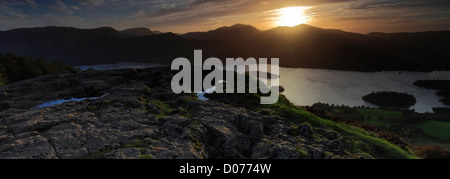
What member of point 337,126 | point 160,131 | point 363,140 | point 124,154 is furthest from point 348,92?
point 124,154

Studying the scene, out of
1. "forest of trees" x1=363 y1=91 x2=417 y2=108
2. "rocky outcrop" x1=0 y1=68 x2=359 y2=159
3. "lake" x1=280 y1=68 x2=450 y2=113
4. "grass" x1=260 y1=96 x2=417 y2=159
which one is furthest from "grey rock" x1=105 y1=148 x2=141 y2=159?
"forest of trees" x1=363 y1=91 x2=417 y2=108

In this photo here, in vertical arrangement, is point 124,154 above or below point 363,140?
above

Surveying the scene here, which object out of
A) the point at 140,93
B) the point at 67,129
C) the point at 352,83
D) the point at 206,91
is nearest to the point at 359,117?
the point at 206,91

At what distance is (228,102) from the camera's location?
16125mm

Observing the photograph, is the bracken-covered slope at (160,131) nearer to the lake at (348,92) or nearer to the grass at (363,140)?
the grass at (363,140)

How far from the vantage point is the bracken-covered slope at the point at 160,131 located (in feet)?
27.7

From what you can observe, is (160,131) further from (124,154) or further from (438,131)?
(438,131)

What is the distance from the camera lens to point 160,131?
10.1 meters

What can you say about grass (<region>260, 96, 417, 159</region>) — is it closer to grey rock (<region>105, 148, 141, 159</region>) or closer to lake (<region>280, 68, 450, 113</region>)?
grey rock (<region>105, 148, 141, 159</region>)

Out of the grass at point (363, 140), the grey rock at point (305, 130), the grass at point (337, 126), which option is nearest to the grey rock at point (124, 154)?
the grey rock at point (305, 130)

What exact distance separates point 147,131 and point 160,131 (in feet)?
1.76

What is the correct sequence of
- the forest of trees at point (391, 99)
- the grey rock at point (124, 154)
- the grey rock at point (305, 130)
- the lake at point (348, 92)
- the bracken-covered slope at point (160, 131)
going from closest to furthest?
the grey rock at point (124, 154) → the bracken-covered slope at point (160, 131) → the grey rock at point (305, 130) → the lake at point (348, 92) → the forest of trees at point (391, 99)

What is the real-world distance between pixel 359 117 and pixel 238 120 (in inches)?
2754
